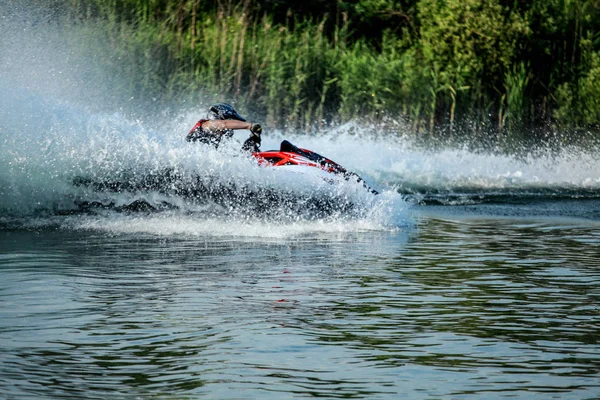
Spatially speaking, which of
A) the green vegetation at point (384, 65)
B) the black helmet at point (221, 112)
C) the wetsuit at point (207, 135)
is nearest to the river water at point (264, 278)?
the wetsuit at point (207, 135)

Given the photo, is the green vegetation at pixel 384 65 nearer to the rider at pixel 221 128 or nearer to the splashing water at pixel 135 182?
the splashing water at pixel 135 182

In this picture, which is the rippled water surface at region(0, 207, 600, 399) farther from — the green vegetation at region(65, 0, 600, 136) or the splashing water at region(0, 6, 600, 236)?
the green vegetation at region(65, 0, 600, 136)

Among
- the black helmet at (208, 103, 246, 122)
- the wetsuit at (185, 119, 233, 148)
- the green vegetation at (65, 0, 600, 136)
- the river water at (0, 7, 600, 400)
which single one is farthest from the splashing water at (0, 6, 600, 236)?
the green vegetation at (65, 0, 600, 136)

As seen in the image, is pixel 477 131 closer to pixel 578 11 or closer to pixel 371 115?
pixel 371 115

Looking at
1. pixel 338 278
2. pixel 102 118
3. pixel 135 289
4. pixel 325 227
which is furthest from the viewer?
pixel 102 118

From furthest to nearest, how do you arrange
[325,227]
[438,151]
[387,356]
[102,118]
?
[438,151]
[102,118]
[325,227]
[387,356]

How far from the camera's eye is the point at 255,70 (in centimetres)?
2128

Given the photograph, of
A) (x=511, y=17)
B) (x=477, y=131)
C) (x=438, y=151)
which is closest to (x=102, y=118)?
(x=438, y=151)

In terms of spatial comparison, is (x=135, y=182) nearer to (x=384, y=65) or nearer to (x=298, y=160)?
(x=298, y=160)

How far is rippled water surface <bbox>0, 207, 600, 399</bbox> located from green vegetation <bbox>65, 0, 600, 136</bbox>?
1097cm

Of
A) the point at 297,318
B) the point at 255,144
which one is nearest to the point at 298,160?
the point at 255,144

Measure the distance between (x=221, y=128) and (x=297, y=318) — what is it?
19.7 feet

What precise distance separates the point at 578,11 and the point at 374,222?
Result: 13530 mm

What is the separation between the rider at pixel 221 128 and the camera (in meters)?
12.2
